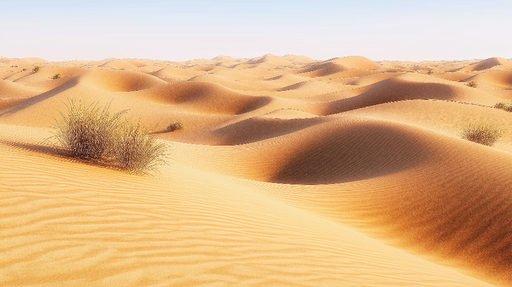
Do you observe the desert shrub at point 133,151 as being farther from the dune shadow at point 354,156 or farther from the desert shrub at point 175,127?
the desert shrub at point 175,127

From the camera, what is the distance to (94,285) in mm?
2570

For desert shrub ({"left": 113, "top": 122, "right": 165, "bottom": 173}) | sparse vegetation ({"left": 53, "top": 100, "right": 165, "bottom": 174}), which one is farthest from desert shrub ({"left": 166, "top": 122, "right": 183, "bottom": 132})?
desert shrub ({"left": 113, "top": 122, "right": 165, "bottom": 173})

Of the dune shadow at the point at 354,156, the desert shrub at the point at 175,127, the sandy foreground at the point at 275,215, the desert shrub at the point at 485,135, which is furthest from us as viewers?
the desert shrub at the point at 175,127

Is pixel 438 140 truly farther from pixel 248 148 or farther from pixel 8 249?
pixel 8 249

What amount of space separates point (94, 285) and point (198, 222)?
1.60m

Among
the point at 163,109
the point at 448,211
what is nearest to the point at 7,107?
the point at 163,109

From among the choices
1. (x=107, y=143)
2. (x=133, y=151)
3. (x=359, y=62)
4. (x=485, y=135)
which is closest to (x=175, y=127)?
(x=485, y=135)

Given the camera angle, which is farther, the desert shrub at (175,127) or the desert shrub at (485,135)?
the desert shrub at (175,127)

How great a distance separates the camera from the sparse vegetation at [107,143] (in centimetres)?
602

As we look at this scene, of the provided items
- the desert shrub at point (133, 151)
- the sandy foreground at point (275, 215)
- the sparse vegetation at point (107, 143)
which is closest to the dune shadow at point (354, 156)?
the sandy foreground at point (275, 215)

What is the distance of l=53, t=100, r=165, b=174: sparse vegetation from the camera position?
19.8ft

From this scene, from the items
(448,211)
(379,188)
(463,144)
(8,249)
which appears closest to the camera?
(8,249)

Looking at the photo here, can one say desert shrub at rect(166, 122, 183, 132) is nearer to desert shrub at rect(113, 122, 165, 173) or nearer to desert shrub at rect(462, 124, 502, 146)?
desert shrub at rect(462, 124, 502, 146)

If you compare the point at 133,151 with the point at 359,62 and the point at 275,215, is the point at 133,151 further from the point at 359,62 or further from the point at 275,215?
the point at 359,62
